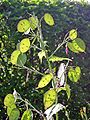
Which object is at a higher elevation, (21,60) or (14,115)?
(21,60)

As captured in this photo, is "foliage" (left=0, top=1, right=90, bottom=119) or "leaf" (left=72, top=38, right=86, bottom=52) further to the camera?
"foliage" (left=0, top=1, right=90, bottom=119)

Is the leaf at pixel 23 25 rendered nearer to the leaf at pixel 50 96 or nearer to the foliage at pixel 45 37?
the leaf at pixel 50 96

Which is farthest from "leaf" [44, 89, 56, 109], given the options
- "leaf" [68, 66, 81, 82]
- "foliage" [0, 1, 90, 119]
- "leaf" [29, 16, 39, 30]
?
"foliage" [0, 1, 90, 119]

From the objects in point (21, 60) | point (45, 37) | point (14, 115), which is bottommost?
point (45, 37)

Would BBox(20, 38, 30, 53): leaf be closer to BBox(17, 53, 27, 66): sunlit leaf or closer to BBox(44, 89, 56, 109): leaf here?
BBox(17, 53, 27, 66): sunlit leaf

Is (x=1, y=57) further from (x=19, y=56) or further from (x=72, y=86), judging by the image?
(x=19, y=56)

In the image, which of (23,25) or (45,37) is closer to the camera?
(23,25)

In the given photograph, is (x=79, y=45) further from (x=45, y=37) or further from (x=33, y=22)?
(x=45, y=37)

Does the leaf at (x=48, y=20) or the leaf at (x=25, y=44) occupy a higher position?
the leaf at (x=48, y=20)

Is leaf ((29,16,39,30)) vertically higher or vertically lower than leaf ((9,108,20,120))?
higher

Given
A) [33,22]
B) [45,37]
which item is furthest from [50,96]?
[45,37]

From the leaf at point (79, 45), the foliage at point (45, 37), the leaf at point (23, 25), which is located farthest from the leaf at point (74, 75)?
the foliage at point (45, 37)

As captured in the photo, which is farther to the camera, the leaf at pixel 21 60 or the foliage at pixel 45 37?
the foliage at pixel 45 37
